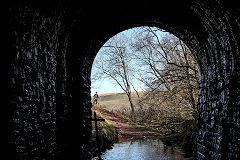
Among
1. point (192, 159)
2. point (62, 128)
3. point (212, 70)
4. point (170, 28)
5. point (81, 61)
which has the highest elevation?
point (170, 28)

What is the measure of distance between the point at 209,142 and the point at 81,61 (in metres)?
3.72

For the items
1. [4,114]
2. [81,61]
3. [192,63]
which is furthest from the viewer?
[192,63]

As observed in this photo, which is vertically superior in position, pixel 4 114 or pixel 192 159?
pixel 4 114

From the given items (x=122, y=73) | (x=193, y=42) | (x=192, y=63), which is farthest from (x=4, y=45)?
(x=122, y=73)

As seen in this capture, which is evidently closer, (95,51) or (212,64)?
(212,64)

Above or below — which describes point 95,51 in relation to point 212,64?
above

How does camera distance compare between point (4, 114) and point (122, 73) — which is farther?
point (122, 73)

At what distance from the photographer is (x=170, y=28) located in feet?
21.3

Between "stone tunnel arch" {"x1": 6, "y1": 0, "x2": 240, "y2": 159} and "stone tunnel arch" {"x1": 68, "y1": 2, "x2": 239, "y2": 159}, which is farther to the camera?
"stone tunnel arch" {"x1": 68, "y1": 2, "x2": 239, "y2": 159}

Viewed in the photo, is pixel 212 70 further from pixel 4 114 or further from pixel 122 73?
pixel 122 73

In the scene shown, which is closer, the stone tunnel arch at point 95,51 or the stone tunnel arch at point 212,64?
the stone tunnel arch at point 95,51

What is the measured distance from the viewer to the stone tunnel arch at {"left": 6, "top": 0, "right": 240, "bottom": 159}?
3.46 m

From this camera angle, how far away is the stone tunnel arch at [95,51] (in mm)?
3461

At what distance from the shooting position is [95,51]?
23.5 ft
